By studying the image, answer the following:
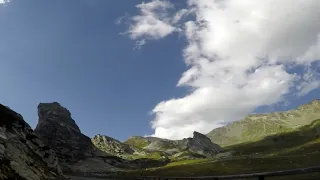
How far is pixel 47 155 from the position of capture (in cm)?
6594

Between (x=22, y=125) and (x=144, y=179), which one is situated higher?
(x=22, y=125)

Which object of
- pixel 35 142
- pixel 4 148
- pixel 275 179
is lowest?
pixel 275 179

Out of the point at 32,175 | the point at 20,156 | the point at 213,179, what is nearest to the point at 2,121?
the point at 20,156

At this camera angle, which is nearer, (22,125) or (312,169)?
(312,169)

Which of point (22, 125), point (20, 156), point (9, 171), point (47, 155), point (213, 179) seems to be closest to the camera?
point (213, 179)

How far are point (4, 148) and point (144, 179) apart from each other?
32465mm

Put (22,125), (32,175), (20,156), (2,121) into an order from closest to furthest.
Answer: (32,175) → (20,156) → (2,121) → (22,125)

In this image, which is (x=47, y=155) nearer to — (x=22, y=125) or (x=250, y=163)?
(x=22, y=125)

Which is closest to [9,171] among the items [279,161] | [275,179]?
[275,179]

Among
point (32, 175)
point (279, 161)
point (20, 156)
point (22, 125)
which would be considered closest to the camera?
point (32, 175)

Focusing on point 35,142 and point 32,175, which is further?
point 35,142

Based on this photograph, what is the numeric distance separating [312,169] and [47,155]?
6312 cm

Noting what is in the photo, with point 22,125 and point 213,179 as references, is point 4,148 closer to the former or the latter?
point 22,125

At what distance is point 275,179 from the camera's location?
89438 millimetres
